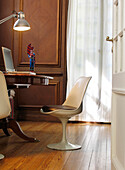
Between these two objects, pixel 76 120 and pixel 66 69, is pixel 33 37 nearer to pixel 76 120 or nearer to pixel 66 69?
pixel 66 69

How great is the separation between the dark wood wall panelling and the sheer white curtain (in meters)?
0.16

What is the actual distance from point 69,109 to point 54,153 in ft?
1.46

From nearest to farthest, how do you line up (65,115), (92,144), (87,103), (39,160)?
(39,160) < (65,115) < (92,144) < (87,103)

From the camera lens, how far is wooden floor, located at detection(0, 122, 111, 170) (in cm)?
208

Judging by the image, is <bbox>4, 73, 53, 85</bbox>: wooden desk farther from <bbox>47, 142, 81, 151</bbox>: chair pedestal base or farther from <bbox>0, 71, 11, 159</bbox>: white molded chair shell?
<bbox>47, 142, 81, 151</bbox>: chair pedestal base

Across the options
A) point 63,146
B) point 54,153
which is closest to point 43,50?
point 63,146

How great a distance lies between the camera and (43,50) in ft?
15.5

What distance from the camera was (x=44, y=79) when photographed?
9.02 ft

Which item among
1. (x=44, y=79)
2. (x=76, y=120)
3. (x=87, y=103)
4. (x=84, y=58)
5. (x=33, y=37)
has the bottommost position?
(x=76, y=120)

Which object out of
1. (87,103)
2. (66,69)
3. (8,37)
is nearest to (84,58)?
(66,69)

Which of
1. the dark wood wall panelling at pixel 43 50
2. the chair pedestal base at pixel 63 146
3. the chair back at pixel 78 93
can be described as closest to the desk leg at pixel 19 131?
the chair pedestal base at pixel 63 146

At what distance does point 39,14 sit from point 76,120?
2.00m

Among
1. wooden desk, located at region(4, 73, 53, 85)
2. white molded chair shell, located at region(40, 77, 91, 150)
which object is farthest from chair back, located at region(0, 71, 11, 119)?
A: white molded chair shell, located at region(40, 77, 91, 150)

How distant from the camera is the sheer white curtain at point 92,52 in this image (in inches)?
177
